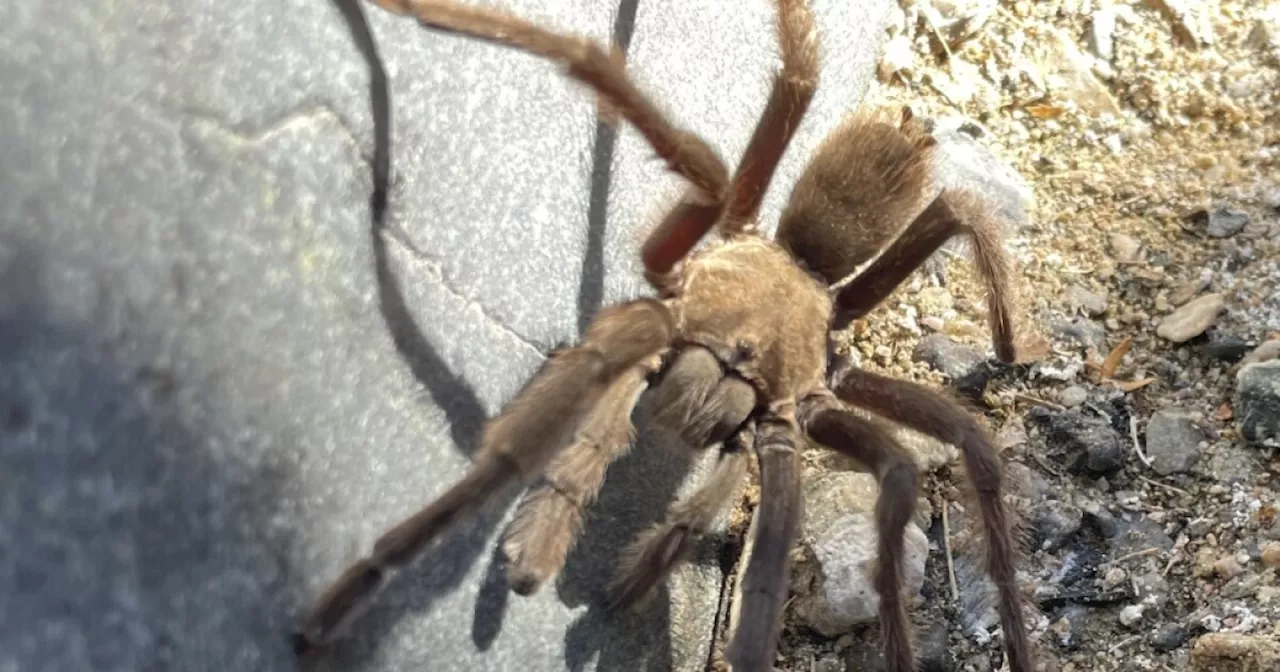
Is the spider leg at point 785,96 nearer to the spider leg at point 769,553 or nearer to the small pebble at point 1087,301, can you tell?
the spider leg at point 769,553

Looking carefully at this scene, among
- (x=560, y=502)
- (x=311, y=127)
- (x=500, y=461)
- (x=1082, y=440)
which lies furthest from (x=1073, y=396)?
(x=311, y=127)

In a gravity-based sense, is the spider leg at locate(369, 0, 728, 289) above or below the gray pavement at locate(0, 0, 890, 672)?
above

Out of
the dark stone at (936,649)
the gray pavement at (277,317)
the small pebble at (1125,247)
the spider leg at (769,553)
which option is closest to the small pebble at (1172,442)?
the small pebble at (1125,247)

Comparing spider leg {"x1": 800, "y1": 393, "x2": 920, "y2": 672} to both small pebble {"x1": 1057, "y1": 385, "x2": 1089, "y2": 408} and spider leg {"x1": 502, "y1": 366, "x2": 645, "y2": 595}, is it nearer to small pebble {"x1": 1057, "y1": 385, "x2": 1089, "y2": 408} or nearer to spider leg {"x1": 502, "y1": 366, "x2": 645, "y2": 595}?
spider leg {"x1": 502, "y1": 366, "x2": 645, "y2": 595}

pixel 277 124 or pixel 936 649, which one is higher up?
pixel 936 649

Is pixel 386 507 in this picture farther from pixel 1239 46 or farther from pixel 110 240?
pixel 1239 46

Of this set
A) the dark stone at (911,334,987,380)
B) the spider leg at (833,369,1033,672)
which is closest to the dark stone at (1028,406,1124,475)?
the dark stone at (911,334,987,380)

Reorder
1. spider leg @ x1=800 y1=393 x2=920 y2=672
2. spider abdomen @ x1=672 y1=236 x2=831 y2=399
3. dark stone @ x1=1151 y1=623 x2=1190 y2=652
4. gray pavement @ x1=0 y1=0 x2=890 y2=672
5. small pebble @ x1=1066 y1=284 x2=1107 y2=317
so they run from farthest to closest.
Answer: small pebble @ x1=1066 y1=284 x2=1107 y2=317 < dark stone @ x1=1151 y1=623 x2=1190 y2=652 < spider abdomen @ x1=672 y1=236 x2=831 y2=399 < spider leg @ x1=800 y1=393 x2=920 y2=672 < gray pavement @ x1=0 y1=0 x2=890 y2=672

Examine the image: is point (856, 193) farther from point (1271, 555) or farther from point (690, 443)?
point (1271, 555)
